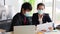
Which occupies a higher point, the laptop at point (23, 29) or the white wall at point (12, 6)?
the white wall at point (12, 6)

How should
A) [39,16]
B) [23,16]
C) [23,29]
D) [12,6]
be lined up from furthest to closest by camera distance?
[12,6] < [39,16] < [23,16] < [23,29]

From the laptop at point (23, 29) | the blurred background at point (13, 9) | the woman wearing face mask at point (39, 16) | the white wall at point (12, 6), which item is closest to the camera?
the laptop at point (23, 29)

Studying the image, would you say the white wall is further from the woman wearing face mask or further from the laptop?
the laptop

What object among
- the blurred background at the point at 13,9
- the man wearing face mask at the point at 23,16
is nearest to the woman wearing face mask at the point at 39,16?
the man wearing face mask at the point at 23,16

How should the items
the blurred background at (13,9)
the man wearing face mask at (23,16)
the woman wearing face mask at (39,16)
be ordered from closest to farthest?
the man wearing face mask at (23,16)
the woman wearing face mask at (39,16)
the blurred background at (13,9)

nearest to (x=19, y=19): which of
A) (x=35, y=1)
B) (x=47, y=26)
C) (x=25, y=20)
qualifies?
(x=25, y=20)

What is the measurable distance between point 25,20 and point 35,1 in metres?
1.92

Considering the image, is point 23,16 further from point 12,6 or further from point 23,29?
point 12,6

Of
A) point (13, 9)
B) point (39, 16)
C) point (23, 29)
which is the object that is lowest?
point (23, 29)

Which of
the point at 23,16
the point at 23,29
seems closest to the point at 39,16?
the point at 23,16

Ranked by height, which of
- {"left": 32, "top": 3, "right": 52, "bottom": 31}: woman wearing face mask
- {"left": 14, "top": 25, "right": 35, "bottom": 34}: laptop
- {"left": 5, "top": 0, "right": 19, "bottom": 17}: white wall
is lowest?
{"left": 14, "top": 25, "right": 35, "bottom": 34}: laptop

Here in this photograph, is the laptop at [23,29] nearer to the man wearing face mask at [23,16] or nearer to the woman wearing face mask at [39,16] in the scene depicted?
the man wearing face mask at [23,16]

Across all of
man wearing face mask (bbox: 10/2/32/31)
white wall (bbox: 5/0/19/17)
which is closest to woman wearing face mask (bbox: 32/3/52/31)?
man wearing face mask (bbox: 10/2/32/31)

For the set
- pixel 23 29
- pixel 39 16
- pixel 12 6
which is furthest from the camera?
pixel 12 6
